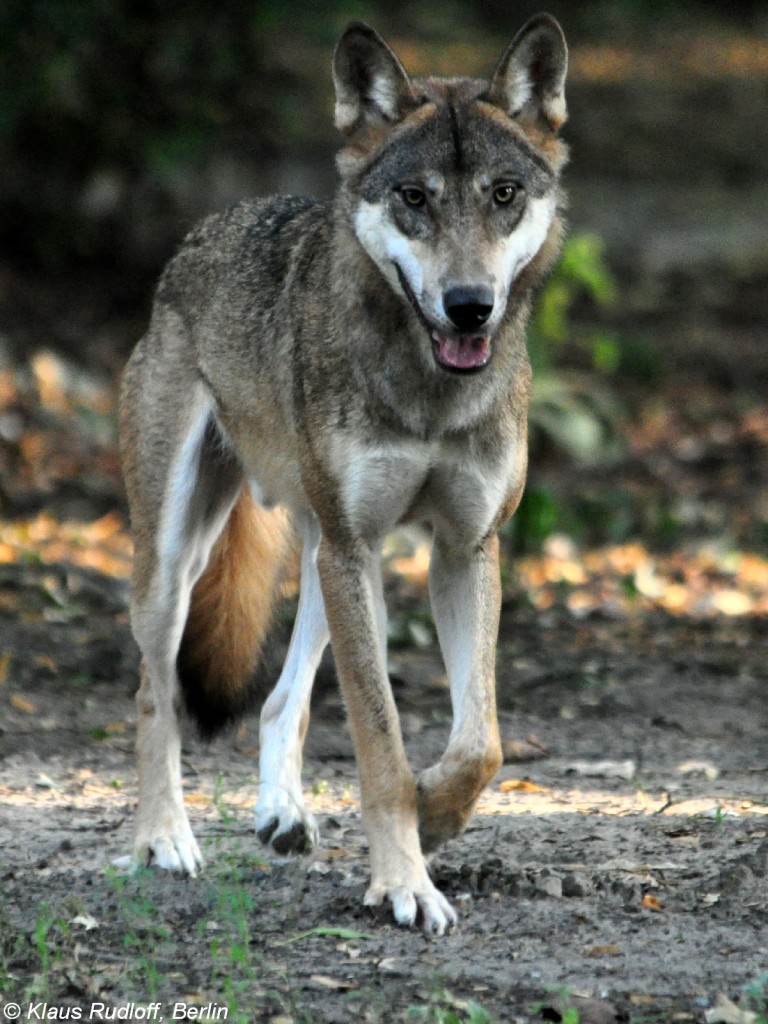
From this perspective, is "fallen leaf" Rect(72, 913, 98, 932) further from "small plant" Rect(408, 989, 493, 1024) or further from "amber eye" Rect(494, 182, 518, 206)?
"amber eye" Rect(494, 182, 518, 206)

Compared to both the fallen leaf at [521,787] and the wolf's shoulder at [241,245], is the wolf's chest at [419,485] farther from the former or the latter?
the fallen leaf at [521,787]

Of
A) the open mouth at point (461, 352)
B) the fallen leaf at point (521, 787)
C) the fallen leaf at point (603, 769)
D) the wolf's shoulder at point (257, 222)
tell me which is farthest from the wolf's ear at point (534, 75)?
the fallen leaf at point (603, 769)

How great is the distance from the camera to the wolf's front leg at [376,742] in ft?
13.9

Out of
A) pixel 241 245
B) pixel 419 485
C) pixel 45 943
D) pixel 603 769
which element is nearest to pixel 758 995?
pixel 45 943

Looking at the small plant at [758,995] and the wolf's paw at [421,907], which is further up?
the wolf's paw at [421,907]

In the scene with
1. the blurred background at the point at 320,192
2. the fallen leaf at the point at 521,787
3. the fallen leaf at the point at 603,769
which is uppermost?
the blurred background at the point at 320,192

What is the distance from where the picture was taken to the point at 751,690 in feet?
23.6

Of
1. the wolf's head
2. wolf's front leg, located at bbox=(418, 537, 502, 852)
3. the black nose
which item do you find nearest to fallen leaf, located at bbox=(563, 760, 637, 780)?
wolf's front leg, located at bbox=(418, 537, 502, 852)

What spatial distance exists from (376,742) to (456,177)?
1.56 meters

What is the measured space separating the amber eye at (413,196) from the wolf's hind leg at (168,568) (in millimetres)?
1401

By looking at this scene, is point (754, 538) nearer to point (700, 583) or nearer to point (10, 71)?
point (700, 583)

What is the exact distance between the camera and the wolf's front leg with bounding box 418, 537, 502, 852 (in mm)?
4434

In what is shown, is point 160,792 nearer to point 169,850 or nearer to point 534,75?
point 169,850

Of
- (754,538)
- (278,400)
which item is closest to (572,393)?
(754,538)
